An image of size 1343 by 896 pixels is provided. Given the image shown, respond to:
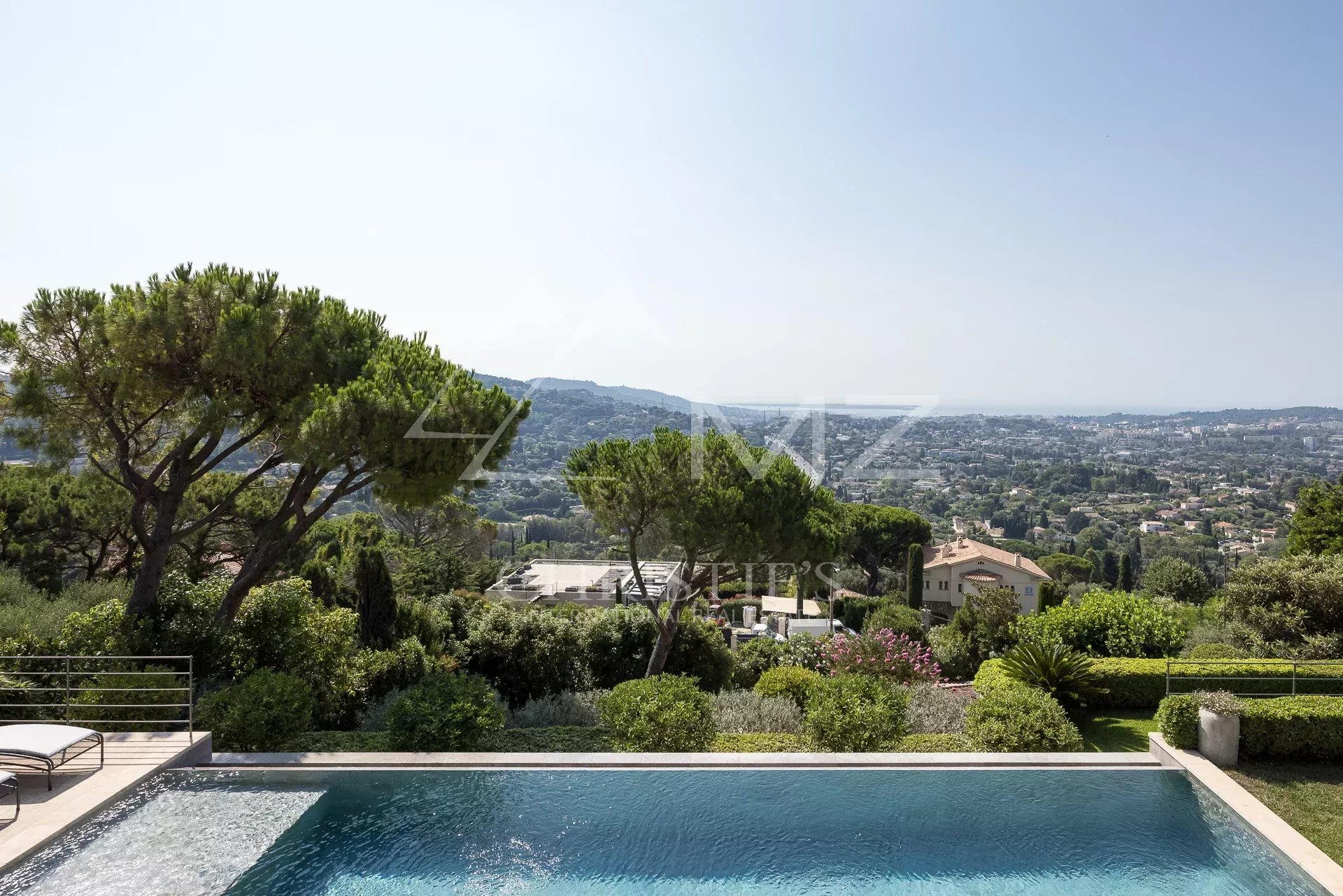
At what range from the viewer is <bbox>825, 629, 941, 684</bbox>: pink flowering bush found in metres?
10.4

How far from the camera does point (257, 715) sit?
6.71m

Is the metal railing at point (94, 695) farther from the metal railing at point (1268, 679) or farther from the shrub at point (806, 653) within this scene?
the metal railing at point (1268, 679)

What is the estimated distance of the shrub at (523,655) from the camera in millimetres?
11766

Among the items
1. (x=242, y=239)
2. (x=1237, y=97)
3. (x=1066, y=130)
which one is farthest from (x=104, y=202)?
(x=1237, y=97)

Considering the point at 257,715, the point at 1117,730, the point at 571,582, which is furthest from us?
the point at 571,582

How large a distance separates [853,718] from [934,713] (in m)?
1.97

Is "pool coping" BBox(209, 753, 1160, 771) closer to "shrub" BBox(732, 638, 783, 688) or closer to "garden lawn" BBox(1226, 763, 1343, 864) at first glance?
"garden lawn" BBox(1226, 763, 1343, 864)

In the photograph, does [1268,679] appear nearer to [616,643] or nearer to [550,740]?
[550,740]

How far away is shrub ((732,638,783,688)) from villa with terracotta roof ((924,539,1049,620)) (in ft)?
84.9

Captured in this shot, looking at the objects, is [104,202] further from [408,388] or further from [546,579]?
[546,579]

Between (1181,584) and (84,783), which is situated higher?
(84,783)

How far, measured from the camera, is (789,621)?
25.2 meters

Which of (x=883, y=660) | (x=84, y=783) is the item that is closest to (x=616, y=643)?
(x=883, y=660)

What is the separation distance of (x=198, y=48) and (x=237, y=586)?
7203 mm
